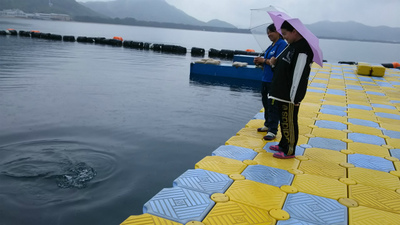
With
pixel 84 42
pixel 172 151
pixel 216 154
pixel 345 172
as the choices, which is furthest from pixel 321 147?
pixel 84 42

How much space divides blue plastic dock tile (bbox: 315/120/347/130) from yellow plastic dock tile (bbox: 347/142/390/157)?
89cm

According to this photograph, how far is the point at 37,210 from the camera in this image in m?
3.58

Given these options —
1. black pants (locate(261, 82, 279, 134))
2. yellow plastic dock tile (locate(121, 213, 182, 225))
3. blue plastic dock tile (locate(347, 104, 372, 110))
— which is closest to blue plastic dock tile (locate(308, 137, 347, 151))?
black pants (locate(261, 82, 279, 134))

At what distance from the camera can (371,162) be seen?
176 inches

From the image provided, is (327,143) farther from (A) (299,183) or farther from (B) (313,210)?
(B) (313,210)

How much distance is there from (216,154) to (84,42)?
3163 centimetres

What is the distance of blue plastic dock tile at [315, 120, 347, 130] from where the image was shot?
6121mm

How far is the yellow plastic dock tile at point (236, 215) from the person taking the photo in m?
2.81

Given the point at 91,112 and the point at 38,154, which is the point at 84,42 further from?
the point at 38,154

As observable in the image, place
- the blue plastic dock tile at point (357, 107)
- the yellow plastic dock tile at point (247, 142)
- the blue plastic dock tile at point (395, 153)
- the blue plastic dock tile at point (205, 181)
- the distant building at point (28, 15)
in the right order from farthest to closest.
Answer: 1. the distant building at point (28, 15)
2. the blue plastic dock tile at point (357, 107)
3. the yellow plastic dock tile at point (247, 142)
4. the blue plastic dock tile at point (395, 153)
5. the blue plastic dock tile at point (205, 181)

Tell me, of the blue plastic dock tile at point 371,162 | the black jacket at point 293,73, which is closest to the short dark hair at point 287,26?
A: the black jacket at point 293,73

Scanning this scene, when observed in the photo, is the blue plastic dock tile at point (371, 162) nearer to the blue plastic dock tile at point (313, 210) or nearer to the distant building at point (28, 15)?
the blue plastic dock tile at point (313, 210)

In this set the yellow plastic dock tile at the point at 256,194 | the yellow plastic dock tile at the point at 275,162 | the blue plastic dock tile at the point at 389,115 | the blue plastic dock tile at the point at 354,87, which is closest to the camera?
the yellow plastic dock tile at the point at 256,194

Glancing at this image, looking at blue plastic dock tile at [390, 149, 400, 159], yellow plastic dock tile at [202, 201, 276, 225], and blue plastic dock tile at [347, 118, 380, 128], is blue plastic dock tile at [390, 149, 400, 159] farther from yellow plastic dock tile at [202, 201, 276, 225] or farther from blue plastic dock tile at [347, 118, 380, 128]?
yellow plastic dock tile at [202, 201, 276, 225]
